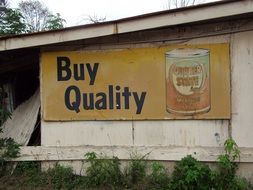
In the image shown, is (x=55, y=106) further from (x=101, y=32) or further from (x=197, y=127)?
(x=197, y=127)

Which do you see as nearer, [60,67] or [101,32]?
[101,32]

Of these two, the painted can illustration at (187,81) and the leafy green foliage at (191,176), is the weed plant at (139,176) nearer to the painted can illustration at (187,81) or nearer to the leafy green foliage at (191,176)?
the leafy green foliage at (191,176)

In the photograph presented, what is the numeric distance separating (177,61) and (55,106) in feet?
7.43

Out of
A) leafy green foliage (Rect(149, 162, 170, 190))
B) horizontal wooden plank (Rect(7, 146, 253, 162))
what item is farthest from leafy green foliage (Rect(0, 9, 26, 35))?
leafy green foliage (Rect(149, 162, 170, 190))

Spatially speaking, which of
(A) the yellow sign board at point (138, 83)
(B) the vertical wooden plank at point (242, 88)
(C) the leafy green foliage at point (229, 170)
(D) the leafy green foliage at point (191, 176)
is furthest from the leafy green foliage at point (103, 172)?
(B) the vertical wooden plank at point (242, 88)

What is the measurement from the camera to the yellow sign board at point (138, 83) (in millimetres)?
6543

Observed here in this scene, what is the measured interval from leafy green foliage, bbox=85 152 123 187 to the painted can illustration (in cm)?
130

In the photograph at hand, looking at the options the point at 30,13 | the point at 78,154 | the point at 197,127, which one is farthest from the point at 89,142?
the point at 30,13

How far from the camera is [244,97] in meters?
6.43

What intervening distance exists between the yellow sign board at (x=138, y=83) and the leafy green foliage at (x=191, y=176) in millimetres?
775

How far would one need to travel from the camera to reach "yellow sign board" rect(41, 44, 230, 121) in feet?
21.5

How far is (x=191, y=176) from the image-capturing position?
6.08 metres

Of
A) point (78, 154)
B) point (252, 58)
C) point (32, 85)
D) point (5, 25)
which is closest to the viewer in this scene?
point (252, 58)

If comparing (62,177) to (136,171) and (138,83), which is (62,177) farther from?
(138,83)
